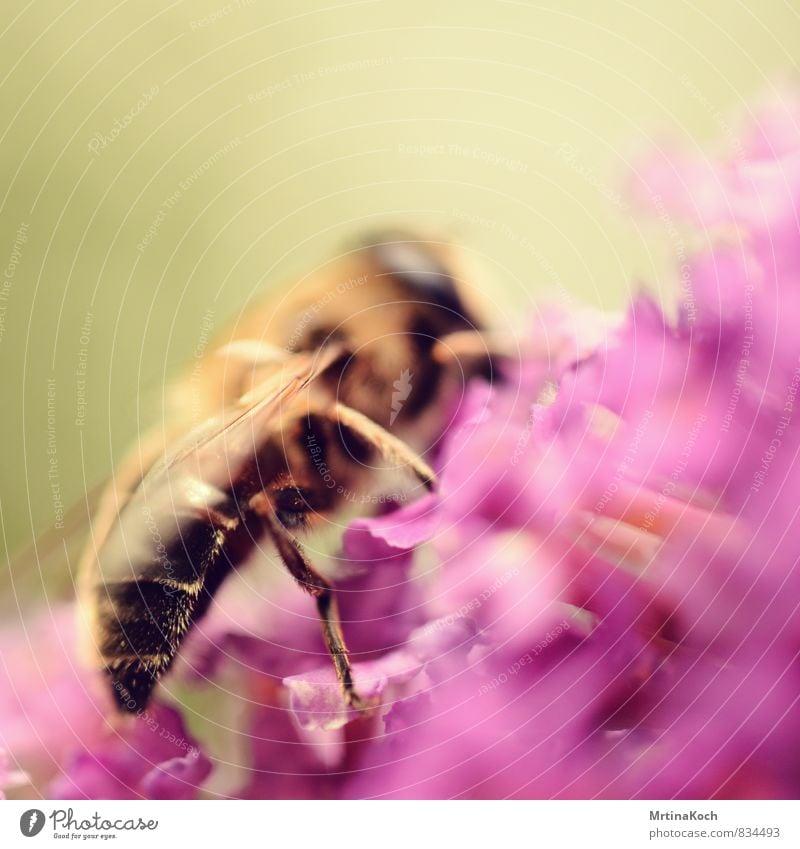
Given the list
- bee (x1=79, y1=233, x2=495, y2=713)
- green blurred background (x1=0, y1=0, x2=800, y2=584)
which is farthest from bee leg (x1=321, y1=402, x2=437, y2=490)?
green blurred background (x1=0, y1=0, x2=800, y2=584)

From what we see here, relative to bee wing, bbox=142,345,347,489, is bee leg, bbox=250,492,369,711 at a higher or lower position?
lower

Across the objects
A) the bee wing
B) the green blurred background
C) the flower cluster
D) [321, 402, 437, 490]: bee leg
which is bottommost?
the flower cluster

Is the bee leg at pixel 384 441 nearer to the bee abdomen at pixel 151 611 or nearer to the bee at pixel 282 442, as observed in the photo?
the bee at pixel 282 442

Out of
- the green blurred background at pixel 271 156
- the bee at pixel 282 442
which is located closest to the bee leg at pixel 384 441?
the bee at pixel 282 442

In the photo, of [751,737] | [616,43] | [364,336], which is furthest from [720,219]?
[751,737]

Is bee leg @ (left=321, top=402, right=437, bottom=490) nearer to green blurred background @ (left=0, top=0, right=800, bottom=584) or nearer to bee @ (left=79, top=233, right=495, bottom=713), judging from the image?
bee @ (left=79, top=233, right=495, bottom=713)

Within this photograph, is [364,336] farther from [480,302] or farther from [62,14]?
[62,14]
